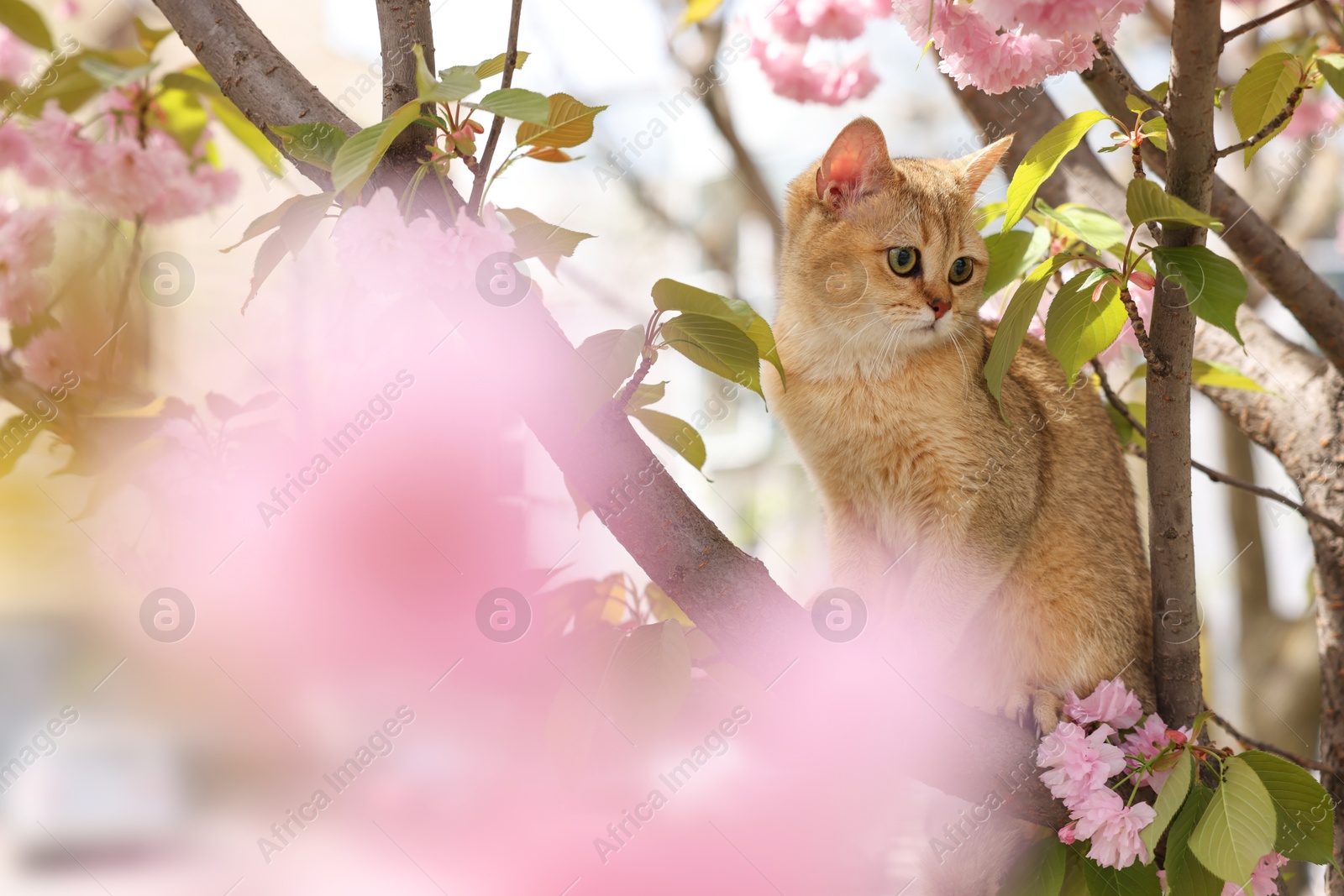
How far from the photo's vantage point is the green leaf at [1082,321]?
3.35 feet

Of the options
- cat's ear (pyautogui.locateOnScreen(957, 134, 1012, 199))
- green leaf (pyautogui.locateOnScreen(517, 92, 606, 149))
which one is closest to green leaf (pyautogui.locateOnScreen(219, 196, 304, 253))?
green leaf (pyautogui.locateOnScreen(517, 92, 606, 149))

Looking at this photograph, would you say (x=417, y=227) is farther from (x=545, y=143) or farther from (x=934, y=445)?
(x=934, y=445)

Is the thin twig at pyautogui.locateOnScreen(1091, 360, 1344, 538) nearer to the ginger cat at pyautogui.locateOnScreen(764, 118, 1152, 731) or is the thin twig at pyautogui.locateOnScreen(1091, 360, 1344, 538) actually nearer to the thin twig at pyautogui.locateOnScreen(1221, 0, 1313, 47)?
the ginger cat at pyautogui.locateOnScreen(764, 118, 1152, 731)

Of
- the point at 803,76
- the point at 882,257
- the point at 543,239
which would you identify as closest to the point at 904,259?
the point at 882,257

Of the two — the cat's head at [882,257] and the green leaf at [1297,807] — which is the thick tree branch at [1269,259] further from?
the green leaf at [1297,807]

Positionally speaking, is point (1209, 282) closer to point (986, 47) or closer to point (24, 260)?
point (986, 47)

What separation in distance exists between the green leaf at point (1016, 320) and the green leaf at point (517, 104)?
1.86 feet

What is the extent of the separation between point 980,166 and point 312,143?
101 cm

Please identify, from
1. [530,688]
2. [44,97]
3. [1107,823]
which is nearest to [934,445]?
[1107,823]

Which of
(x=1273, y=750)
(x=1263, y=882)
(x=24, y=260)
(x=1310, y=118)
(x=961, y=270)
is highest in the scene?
(x=24, y=260)

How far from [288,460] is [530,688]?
16.8 inches

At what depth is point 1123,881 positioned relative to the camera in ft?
3.56

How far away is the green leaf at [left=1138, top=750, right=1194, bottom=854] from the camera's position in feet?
3.19

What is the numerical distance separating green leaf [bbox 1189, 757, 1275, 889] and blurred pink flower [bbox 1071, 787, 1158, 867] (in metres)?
0.05
